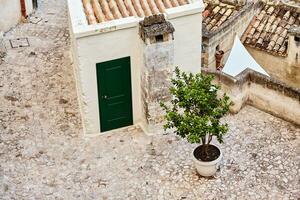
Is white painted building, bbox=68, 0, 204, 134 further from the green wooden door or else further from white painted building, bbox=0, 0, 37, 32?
white painted building, bbox=0, 0, 37, 32

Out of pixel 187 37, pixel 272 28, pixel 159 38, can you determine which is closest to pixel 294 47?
pixel 272 28

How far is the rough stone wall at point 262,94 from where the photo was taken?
1809 cm

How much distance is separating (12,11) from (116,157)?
8.36m

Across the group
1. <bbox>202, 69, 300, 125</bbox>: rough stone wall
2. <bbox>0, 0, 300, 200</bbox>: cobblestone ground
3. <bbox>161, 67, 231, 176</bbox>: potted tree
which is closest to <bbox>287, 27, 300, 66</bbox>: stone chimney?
<bbox>202, 69, 300, 125</bbox>: rough stone wall

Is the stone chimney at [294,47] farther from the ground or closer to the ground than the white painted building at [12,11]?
closer to the ground

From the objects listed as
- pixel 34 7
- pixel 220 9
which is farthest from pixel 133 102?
pixel 34 7

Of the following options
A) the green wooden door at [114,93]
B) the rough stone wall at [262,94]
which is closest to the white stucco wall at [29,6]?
the green wooden door at [114,93]

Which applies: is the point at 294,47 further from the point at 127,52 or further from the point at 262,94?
the point at 127,52

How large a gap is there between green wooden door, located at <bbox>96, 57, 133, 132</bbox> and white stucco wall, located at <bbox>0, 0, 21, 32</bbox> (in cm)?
687

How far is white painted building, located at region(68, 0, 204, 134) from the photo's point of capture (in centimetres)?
1664

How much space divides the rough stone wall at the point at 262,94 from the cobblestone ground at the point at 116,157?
25 cm

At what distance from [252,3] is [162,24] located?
21.8ft

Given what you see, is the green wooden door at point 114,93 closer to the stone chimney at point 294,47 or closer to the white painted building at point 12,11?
the stone chimney at point 294,47

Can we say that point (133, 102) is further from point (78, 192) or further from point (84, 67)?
point (78, 192)
